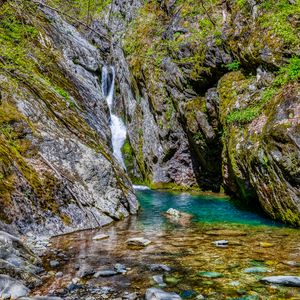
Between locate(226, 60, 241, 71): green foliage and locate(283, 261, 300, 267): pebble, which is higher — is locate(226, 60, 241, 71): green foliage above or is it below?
above

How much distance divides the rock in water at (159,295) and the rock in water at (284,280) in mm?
1171

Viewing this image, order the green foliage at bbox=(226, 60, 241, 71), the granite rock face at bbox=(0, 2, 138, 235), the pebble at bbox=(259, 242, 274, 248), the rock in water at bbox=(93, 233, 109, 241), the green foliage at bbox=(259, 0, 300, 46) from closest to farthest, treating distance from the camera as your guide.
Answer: the pebble at bbox=(259, 242, 274, 248)
the rock in water at bbox=(93, 233, 109, 241)
the granite rock face at bbox=(0, 2, 138, 235)
the green foliage at bbox=(259, 0, 300, 46)
the green foliage at bbox=(226, 60, 241, 71)

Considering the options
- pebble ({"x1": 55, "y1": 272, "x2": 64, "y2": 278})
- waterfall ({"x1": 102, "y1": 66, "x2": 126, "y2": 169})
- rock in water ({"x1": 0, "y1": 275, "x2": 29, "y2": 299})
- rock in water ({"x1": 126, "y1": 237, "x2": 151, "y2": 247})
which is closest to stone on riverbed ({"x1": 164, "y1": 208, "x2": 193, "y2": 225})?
rock in water ({"x1": 126, "y1": 237, "x2": 151, "y2": 247})

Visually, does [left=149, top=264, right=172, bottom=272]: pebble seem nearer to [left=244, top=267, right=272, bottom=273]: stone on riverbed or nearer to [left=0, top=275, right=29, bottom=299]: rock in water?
[left=244, top=267, right=272, bottom=273]: stone on riverbed

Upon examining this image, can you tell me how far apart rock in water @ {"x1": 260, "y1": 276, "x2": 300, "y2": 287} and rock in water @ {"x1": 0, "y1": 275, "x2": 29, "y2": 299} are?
2697 mm

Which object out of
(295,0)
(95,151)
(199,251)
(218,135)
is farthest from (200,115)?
(199,251)

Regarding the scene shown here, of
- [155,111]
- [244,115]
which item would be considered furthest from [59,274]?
[155,111]

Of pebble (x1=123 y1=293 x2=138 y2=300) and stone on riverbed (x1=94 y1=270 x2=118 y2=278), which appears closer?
pebble (x1=123 y1=293 x2=138 y2=300)

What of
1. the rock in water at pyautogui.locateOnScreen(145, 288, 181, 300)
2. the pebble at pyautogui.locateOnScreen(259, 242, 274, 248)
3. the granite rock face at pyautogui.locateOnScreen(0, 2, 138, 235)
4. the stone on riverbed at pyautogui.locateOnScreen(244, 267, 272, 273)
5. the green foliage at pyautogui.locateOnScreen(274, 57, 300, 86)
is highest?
the green foliage at pyautogui.locateOnScreen(274, 57, 300, 86)

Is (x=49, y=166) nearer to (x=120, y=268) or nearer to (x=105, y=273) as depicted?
(x=120, y=268)

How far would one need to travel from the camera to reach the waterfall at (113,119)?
Result: 891 inches

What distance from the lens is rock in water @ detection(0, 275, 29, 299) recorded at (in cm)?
329

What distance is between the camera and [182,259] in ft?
15.9

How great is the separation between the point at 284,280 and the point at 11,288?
9.84 ft
